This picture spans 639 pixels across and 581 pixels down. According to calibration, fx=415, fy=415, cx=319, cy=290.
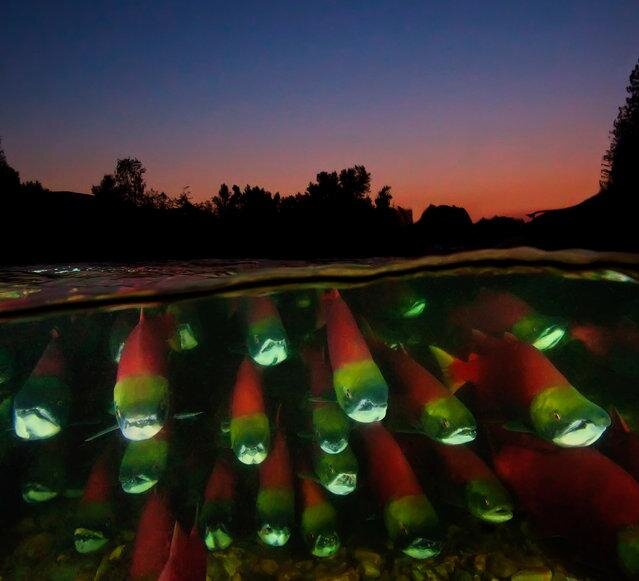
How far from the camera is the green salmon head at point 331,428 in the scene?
350cm

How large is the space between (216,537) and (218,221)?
13.2 feet

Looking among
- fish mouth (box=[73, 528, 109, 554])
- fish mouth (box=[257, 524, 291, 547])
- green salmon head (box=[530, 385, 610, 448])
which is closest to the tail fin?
green salmon head (box=[530, 385, 610, 448])

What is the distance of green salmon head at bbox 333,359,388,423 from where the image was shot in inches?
127

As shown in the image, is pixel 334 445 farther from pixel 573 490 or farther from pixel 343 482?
pixel 573 490

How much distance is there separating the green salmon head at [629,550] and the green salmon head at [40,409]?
4.77 metres

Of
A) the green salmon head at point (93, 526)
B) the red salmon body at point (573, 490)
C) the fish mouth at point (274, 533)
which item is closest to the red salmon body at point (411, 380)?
the red salmon body at point (573, 490)

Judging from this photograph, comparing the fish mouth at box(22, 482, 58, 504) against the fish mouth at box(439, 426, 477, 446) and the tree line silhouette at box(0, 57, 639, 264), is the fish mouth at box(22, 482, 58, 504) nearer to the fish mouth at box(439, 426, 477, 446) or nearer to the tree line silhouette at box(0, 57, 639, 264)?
the tree line silhouette at box(0, 57, 639, 264)

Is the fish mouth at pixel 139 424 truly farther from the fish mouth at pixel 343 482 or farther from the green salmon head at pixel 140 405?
the fish mouth at pixel 343 482

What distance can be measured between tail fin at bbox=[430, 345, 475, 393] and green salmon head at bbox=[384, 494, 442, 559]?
1046mm

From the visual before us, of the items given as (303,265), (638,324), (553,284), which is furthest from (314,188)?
(638,324)

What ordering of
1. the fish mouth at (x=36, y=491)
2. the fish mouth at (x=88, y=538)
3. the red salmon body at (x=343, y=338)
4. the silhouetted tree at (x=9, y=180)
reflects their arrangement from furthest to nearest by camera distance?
1. the silhouetted tree at (x=9, y=180)
2. the fish mouth at (x=36, y=491)
3. the fish mouth at (x=88, y=538)
4. the red salmon body at (x=343, y=338)

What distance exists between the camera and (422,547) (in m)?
3.48

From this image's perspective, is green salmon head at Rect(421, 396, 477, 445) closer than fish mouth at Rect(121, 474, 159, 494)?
Yes

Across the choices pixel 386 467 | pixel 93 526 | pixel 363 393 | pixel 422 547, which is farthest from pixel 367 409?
pixel 93 526
